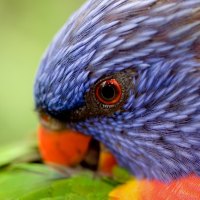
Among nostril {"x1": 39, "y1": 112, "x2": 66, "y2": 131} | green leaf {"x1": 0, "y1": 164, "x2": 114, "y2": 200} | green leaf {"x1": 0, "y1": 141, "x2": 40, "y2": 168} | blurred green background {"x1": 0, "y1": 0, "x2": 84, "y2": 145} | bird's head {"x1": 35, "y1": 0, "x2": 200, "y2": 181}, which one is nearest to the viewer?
bird's head {"x1": 35, "y1": 0, "x2": 200, "y2": 181}

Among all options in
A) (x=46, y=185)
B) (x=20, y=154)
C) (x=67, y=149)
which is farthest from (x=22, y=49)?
(x=46, y=185)

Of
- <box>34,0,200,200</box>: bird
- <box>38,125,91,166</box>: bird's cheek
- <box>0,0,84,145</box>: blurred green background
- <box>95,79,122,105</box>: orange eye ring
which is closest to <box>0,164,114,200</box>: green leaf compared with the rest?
<box>38,125,91,166</box>: bird's cheek

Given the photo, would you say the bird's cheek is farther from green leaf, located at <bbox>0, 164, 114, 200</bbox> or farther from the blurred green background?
the blurred green background

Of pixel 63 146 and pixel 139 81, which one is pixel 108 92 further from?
pixel 63 146

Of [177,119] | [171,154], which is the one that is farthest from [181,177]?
[177,119]

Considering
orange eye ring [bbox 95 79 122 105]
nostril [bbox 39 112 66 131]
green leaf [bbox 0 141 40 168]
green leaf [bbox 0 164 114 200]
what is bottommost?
green leaf [bbox 0 164 114 200]

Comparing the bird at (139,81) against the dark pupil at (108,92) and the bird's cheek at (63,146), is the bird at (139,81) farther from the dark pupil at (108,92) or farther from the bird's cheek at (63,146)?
the bird's cheek at (63,146)
